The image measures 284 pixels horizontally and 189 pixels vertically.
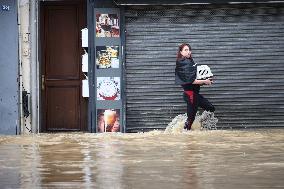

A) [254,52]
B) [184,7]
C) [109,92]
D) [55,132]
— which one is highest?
[184,7]

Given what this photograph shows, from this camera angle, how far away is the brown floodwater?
5.27 m

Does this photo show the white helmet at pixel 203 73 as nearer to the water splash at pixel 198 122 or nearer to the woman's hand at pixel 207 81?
the woman's hand at pixel 207 81

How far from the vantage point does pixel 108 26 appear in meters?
13.6

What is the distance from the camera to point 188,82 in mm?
12844

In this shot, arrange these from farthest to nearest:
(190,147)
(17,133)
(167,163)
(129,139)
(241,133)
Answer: (17,133) → (241,133) → (129,139) → (190,147) → (167,163)

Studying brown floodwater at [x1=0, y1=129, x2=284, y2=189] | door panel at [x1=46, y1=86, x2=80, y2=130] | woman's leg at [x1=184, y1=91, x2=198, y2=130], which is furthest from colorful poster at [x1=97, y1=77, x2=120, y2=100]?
A: brown floodwater at [x1=0, y1=129, x2=284, y2=189]

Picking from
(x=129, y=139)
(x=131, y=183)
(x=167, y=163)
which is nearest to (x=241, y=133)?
(x=129, y=139)

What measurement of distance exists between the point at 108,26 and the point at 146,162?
273 inches

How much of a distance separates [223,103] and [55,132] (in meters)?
3.68

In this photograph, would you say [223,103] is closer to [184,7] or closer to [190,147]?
[184,7]

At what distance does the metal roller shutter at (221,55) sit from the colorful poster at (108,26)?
256 mm

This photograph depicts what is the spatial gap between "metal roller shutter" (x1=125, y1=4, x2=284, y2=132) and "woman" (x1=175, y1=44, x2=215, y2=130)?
0.66 m

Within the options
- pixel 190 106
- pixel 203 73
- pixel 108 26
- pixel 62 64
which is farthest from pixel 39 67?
pixel 203 73

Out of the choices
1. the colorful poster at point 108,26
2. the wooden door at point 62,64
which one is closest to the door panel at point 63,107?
the wooden door at point 62,64
